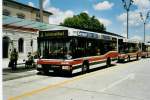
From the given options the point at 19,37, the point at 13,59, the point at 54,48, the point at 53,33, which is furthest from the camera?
the point at 19,37

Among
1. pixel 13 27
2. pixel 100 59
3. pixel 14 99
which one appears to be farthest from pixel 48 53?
pixel 13 27

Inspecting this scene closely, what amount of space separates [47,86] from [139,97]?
411 cm

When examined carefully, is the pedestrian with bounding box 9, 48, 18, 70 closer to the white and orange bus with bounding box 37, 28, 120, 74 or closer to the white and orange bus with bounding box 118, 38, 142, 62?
the white and orange bus with bounding box 37, 28, 120, 74

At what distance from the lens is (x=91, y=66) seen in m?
18.5

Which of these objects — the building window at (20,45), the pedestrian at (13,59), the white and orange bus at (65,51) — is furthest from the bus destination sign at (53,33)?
the building window at (20,45)

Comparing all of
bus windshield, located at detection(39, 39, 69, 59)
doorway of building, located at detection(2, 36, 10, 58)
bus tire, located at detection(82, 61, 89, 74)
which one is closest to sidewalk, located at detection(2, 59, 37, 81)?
bus windshield, located at detection(39, 39, 69, 59)

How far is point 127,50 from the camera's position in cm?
3105

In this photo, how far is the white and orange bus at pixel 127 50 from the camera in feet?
93.7

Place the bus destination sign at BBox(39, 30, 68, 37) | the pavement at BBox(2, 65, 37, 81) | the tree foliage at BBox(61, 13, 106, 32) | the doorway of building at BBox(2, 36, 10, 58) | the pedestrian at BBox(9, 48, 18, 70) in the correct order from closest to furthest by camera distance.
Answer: the pavement at BBox(2, 65, 37, 81)
the bus destination sign at BBox(39, 30, 68, 37)
the pedestrian at BBox(9, 48, 18, 70)
the doorway of building at BBox(2, 36, 10, 58)
the tree foliage at BBox(61, 13, 106, 32)

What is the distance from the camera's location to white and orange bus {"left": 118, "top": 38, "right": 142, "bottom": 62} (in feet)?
93.7

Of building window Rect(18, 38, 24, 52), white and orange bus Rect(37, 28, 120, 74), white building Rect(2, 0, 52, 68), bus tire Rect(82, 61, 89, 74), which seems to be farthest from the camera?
building window Rect(18, 38, 24, 52)

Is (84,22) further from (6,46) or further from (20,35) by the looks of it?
(6,46)

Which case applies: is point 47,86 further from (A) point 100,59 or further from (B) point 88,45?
(A) point 100,59

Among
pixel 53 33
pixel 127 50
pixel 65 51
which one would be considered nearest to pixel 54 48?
pixel 65 51
